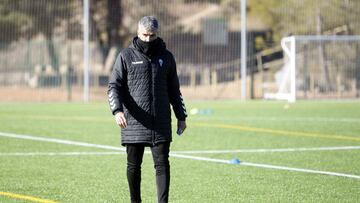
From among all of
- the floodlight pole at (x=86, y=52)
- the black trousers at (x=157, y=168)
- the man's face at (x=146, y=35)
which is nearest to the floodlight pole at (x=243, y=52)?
the floodlight pole at (x=86, y=52)

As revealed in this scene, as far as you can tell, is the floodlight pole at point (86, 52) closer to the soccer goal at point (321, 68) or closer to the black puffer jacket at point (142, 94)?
the soccer goal at point (321, 68)

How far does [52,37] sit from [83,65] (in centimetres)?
248

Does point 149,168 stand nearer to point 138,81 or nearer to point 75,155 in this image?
point 75,155

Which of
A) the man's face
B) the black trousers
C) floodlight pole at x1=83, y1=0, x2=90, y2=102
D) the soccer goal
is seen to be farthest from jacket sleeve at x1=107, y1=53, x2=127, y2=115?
floodlight pole at x1=83, y1=0, x2=90, y2=102

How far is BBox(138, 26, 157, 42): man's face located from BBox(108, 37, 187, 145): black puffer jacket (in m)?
0.11

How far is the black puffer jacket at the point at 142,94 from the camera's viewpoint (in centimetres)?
869

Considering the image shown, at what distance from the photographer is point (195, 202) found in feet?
31.1

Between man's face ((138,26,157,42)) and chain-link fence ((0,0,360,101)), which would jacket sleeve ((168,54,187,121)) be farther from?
chain-link fence ((0,0,360,101))

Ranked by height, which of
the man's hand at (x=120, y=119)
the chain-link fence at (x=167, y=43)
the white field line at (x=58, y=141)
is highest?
the chain-link fence at (x=167, y=43)

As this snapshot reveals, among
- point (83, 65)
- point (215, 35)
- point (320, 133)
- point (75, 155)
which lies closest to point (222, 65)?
point (215, 35)

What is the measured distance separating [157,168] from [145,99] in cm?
66

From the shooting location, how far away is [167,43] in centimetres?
3803

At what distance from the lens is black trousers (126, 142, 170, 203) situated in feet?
28.2

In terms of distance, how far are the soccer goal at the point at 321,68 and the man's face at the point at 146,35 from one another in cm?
2650
